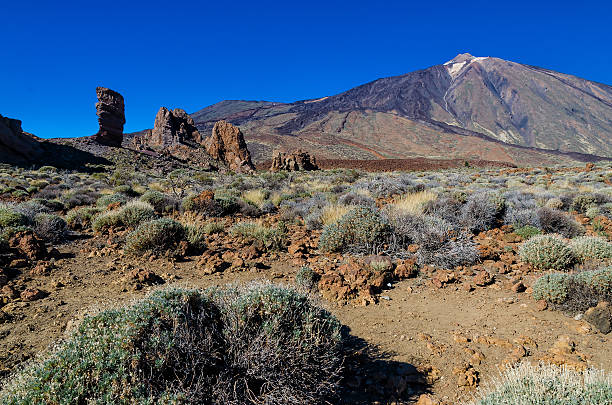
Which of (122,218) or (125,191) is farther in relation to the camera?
(125,191)

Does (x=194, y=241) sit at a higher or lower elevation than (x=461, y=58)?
lower

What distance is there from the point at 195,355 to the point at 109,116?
1280 inches

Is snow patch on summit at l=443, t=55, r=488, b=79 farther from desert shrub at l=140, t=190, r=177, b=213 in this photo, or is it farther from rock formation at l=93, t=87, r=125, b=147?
desert shrub at l=140, t=190, r=177, b=213

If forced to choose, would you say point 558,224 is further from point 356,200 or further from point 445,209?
point 356,200

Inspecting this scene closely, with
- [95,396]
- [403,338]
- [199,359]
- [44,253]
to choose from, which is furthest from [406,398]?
[44,253]

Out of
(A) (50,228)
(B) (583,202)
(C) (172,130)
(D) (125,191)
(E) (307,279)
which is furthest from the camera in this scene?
(C) (172,130)

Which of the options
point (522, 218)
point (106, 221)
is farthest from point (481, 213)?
point (106, 221)

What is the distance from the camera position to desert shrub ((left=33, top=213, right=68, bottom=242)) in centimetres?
605

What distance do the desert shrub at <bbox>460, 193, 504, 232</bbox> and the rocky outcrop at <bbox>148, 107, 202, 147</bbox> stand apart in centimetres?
2754

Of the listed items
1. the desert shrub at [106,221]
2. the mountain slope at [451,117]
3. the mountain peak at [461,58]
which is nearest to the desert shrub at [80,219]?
the desert shrub at [106,221]

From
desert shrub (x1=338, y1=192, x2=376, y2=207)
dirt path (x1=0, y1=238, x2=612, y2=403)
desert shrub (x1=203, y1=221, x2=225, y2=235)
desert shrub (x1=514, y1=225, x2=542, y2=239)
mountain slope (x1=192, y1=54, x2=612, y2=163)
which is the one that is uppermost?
mountain slope (x1=192, y1=54, x2=612, y2=163)

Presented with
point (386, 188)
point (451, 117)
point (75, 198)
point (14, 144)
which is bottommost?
point (75, 198)

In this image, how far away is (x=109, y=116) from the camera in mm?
28453

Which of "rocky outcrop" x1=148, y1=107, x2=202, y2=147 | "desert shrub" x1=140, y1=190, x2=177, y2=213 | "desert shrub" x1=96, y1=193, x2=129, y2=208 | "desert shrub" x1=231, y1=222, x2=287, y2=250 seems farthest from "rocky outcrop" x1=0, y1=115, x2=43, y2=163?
"desert shrub" x1=231, y1=222, x2=287, y2=250
